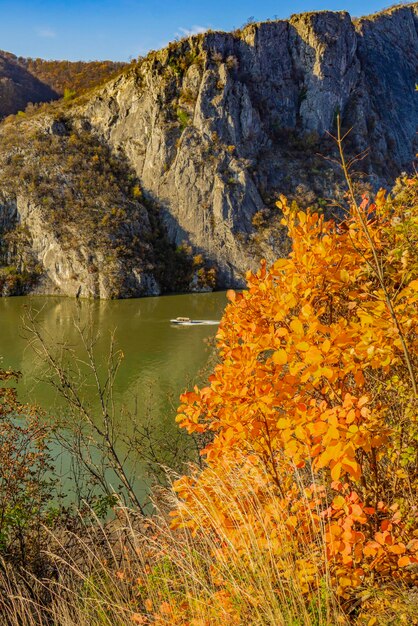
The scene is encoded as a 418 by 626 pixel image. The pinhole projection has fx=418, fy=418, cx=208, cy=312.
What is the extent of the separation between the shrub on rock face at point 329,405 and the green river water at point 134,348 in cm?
445

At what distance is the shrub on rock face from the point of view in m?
2.17

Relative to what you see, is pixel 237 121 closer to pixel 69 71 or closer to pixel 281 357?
pixel 69 71

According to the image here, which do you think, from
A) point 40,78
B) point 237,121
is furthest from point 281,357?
point 40,78

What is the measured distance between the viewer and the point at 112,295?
46656 millimetres

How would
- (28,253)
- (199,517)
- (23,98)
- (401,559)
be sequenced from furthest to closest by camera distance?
1. (23,98)
2. (28,253)
3. (199,517)
4. (401,559)

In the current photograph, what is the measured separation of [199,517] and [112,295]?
4512 centimetres

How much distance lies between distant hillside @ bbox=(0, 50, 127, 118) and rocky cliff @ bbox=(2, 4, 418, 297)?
925 inches

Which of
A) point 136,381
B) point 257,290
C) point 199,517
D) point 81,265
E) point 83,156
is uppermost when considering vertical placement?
point 83,156

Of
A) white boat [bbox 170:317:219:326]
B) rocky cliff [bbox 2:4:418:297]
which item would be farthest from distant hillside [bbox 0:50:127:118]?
white boat [bbox 170:317:219:326]

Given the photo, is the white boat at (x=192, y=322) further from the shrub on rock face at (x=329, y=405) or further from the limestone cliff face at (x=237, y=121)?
the shrub on rock face at (x=329, y=405)

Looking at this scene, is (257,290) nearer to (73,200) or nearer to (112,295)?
(112,295)

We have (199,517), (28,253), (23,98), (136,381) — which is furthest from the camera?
(23,98)

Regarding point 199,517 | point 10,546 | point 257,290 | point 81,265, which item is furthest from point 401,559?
point 81,265

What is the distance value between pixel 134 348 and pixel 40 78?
329 feet
